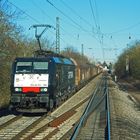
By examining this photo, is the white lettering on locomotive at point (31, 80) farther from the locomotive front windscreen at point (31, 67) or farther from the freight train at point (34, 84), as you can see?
the locomotive front windscreen at point (31, 67)

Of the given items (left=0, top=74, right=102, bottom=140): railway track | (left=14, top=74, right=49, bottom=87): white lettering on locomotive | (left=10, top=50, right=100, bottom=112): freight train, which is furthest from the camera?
(left=14, top=74, right=49, bottom=87): white lettering on locomotive

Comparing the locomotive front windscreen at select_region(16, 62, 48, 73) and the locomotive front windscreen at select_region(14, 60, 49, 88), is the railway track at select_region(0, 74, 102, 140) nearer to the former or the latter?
the locomotive front windscreen at select_region(14, 60, 49, 88)

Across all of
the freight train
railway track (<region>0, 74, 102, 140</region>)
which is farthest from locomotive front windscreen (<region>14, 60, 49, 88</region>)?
railway track (<region>0, 74, 102, 140</region>)

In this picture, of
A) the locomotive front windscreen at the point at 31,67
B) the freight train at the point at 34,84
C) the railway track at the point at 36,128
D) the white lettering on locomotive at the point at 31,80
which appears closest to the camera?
the railway track at the point at 36,128

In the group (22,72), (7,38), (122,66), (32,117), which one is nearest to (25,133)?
(32,117)

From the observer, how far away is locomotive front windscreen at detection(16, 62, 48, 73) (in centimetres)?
2098

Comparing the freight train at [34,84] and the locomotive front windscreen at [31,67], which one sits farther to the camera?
the locomotive front windscreen at [31,67]

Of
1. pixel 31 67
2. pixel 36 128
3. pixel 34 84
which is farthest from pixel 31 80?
pixel 36 128

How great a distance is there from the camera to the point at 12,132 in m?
14.8

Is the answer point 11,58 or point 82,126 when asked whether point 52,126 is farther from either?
point 11,58

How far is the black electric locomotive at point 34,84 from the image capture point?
66.1 ft

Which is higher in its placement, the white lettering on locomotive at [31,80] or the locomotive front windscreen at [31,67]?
the locomotive front windscreen at [31,67]

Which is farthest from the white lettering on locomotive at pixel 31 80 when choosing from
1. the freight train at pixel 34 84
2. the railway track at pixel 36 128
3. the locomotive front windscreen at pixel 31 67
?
the railway track at pixel 36 128

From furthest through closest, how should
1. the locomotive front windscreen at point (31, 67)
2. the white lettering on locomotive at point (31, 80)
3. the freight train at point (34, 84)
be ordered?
the locomotive front windscreen at point (31, 67), the white lettering on locomotive at point (31, 80), the freight train at point (34, 84)
